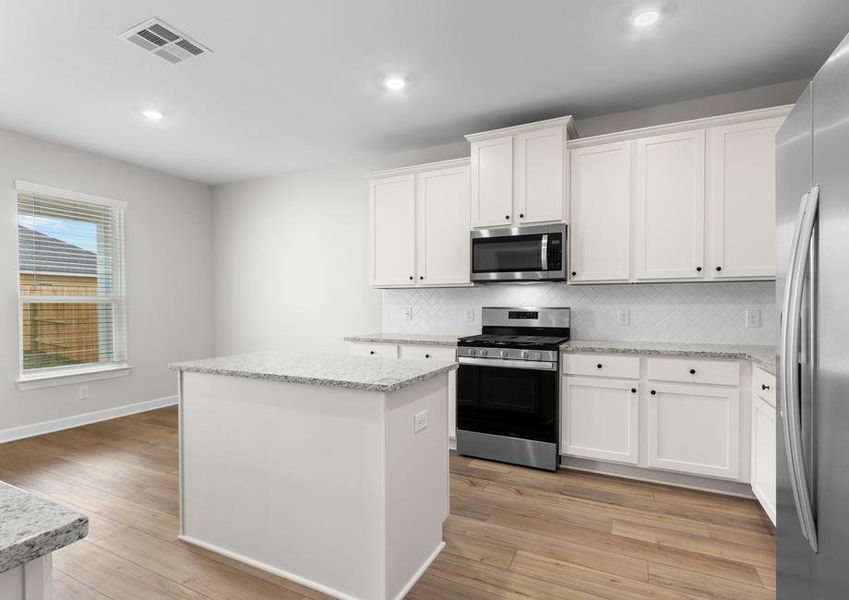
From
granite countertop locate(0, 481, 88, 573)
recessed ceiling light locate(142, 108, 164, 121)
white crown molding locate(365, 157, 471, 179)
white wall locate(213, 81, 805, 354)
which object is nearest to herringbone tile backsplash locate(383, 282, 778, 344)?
white wall locate(213, 81, 805, 354)

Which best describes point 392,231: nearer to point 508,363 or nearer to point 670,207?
point 508,363

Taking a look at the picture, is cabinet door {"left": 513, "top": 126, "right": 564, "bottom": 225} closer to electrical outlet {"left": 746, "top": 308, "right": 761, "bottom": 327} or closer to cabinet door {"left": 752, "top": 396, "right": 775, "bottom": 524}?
electrical outlet {"left": 746, "top": 308, "right": 761, "bottom": 327}

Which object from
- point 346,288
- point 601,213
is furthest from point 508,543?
point 346,288

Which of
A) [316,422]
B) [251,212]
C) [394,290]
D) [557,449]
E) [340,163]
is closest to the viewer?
[316,422]

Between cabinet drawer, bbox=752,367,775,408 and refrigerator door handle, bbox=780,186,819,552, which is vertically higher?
refrigerator door handle, bbox=780,186,819,552

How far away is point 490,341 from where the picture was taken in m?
3.40

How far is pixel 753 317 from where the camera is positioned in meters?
3.13

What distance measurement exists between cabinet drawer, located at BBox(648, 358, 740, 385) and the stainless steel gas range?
627 millimetres

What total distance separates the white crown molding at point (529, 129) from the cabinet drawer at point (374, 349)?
1.84 meters

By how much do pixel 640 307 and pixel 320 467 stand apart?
2687mm

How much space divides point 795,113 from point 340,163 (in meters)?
4.15

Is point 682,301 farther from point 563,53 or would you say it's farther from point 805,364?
point 805,364

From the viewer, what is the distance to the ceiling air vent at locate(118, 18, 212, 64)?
2.44 metres

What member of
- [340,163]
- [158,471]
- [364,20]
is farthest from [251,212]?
[364,20]
